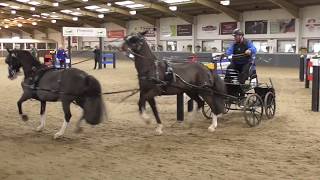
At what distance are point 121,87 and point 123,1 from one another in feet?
65.2

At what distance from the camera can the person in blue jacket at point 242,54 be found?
8.84 meters

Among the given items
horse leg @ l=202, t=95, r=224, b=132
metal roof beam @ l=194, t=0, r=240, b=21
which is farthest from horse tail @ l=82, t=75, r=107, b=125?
metal roof beam @ l=194, t=0, r=240, b=21

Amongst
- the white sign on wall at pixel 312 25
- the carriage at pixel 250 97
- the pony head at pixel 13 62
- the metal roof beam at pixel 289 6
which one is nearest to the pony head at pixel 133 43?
the carriage at pixel 250 97

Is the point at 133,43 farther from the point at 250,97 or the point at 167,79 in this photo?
the point at 250,97

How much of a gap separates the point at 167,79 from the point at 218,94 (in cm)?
120

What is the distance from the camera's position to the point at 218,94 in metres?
8.39

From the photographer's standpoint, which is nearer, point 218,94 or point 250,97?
point 218,94

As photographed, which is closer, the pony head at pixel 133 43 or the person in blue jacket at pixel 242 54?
the pony head at pixel 133 43

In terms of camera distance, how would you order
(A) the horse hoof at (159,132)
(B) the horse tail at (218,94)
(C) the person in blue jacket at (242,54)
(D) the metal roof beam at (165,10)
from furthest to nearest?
(D) the metal roof beam at (165,10)
(C) the person in blue jacket at (242,54)
(B) the horse tail at (218,94)
(A) the horse hoof at (159,132)

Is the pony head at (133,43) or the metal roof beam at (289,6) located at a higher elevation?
the metal roof beam at (289,6)

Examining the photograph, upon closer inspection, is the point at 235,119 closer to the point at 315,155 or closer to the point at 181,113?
the point at 181,113

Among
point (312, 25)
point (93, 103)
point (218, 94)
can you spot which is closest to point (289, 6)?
point (312, 25)

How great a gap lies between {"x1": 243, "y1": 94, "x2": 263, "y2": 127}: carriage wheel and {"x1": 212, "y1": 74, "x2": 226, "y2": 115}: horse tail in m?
0.46

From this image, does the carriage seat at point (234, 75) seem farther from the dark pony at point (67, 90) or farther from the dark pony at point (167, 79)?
the dark pony at point (67, 90)
